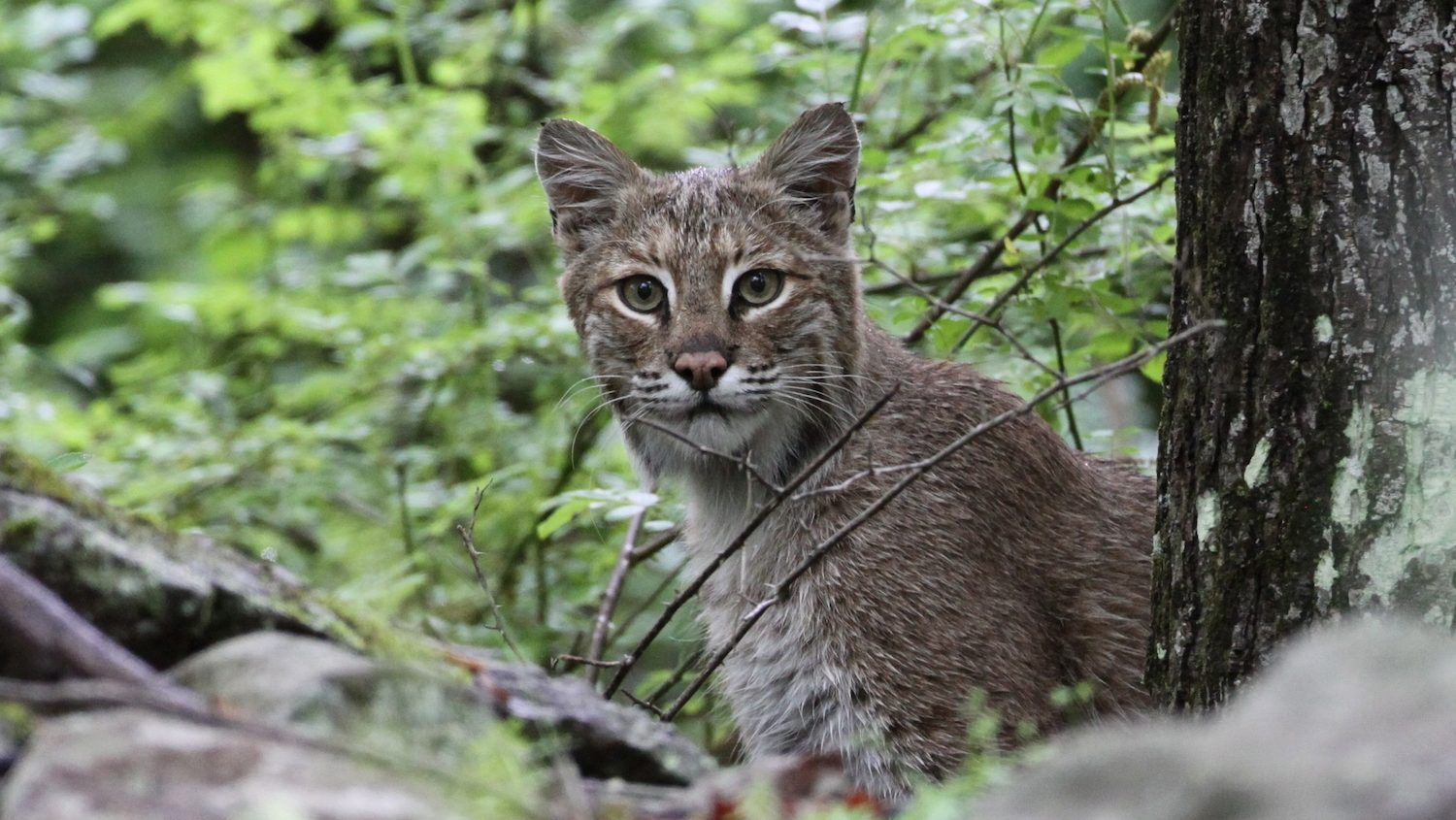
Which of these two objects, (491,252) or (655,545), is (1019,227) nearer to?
(655,545)

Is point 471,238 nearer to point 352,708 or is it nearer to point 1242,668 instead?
point 1242,668

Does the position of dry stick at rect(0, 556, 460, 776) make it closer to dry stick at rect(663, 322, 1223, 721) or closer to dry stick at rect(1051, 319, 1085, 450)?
dry stick at rect(663, 322, 1223, 721)

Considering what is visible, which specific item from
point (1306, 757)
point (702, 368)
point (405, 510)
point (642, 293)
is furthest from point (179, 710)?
point (405, 510)

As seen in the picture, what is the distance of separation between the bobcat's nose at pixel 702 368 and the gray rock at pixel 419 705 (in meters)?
2.00

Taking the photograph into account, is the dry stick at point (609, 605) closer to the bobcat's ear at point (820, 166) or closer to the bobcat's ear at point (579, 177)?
the bobcat's ear at point (579, 177)

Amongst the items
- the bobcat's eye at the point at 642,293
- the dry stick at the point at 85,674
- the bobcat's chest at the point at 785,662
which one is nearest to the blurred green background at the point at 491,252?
the bobcat's eye at the point at 642,293

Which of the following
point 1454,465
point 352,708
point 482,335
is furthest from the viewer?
point 482,335

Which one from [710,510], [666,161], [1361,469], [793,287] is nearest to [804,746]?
[710,510]

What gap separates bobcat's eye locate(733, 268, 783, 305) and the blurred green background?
39 centimetres

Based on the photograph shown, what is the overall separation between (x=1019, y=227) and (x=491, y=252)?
3.73 meters

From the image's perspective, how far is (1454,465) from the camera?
3.31 meters

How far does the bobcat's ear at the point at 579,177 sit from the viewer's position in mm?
5527

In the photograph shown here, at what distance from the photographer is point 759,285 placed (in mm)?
5121

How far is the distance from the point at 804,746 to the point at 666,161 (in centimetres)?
599
